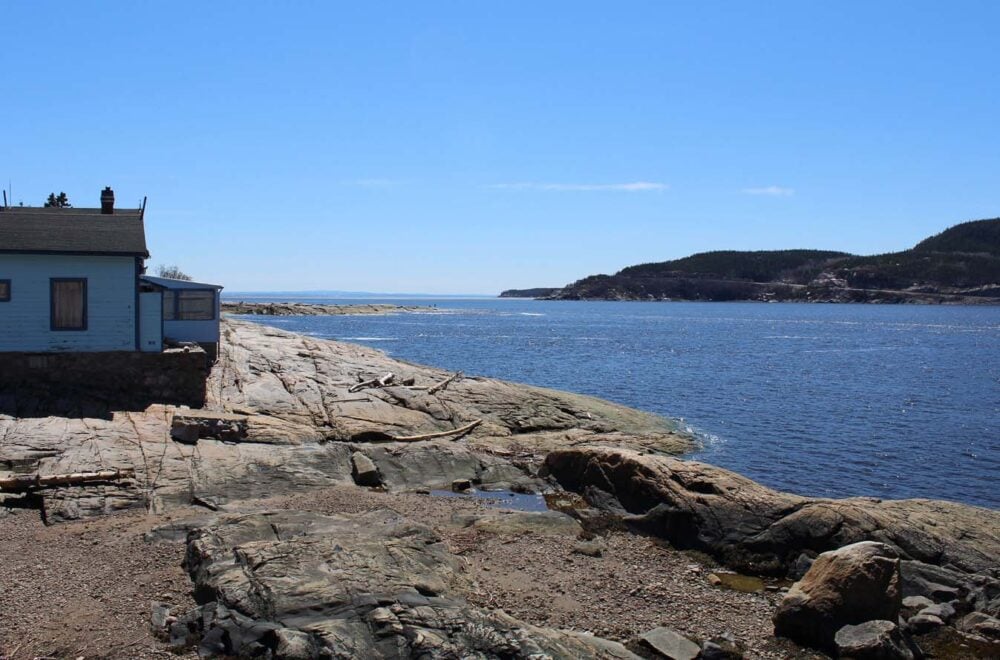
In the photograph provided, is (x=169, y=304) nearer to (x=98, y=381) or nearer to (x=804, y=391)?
(x=98, y=381)

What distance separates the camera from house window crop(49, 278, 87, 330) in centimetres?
2742

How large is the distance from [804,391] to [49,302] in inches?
1611

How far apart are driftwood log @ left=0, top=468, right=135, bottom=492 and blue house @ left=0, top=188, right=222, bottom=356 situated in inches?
381

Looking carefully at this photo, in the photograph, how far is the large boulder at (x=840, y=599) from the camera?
13180 mm

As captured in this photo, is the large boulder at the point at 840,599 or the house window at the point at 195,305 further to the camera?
the house window at the point at 195,305

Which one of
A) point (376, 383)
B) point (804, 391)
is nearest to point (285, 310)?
point (804, 391)

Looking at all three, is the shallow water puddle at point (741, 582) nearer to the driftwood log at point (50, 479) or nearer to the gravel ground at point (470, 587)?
the gravel ground at point (470, 587)

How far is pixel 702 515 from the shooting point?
1834cm

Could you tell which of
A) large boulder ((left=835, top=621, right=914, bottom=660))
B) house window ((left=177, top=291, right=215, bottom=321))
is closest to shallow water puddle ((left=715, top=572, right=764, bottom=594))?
large boulder ((left=835, top=621, right=914, bottom=660))

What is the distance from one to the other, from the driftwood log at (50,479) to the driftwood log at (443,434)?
9.77 m

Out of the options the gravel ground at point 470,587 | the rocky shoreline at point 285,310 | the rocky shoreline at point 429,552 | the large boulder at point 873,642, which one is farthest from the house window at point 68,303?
the rocky shoreline at point 285,310

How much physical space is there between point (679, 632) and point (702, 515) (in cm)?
542

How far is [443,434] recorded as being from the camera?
2839cm

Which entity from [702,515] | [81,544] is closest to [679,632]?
[702,515]
